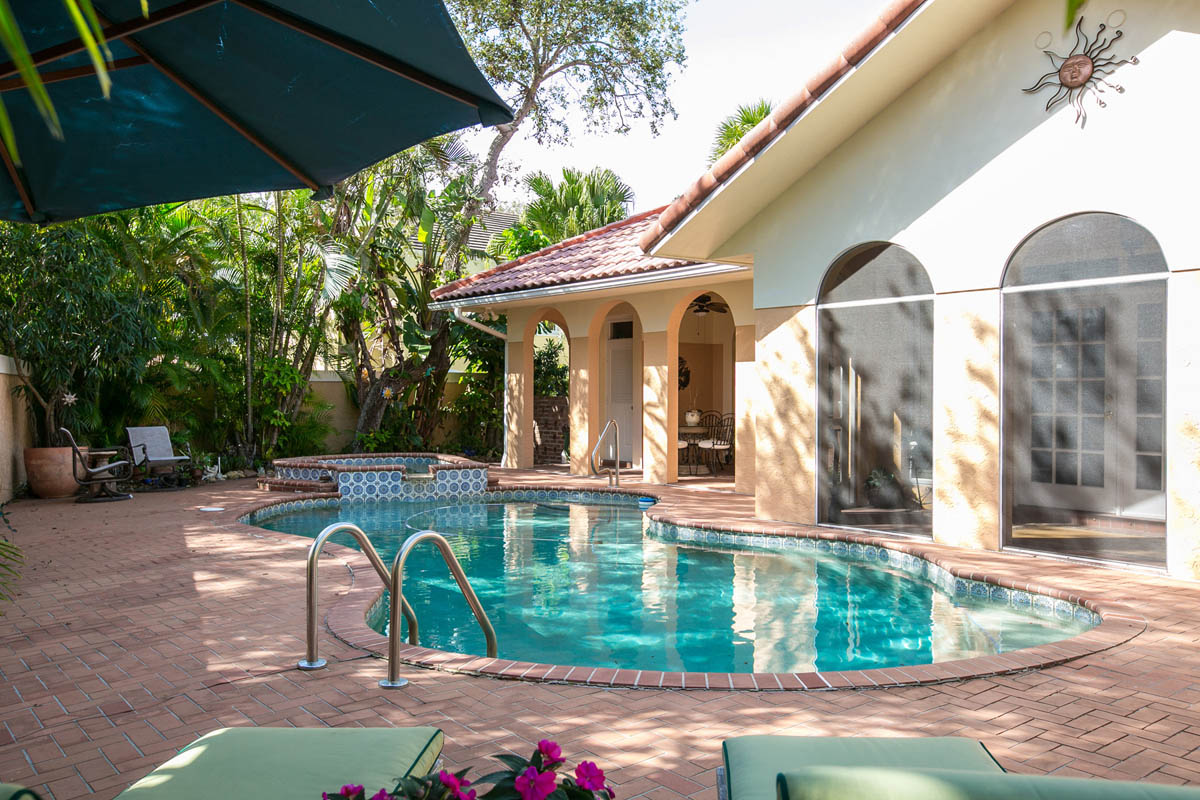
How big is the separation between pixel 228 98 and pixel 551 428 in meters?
15.4

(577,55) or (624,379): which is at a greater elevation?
(577,55)

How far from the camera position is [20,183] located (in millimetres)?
4148

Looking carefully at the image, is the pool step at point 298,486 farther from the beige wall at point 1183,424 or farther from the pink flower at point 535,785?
the pink flower at point 535,785

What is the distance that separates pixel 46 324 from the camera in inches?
505

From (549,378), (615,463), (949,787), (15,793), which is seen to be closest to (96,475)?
(615,463)

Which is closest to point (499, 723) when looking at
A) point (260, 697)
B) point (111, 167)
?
point (260, 697)

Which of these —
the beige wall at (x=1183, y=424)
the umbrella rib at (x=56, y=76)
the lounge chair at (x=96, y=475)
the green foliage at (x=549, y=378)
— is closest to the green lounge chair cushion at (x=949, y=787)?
the umbrella rib at (x=56, y=76)

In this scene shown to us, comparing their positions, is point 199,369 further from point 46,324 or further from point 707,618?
point 707,618

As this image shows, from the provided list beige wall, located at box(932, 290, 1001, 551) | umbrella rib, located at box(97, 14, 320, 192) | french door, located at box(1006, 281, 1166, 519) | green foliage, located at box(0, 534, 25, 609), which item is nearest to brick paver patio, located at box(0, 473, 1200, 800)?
green foliage, located at box(0, 534, 25, 609)

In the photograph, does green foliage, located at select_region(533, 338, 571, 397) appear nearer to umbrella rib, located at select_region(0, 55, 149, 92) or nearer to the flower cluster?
umbrella rib, located at select_region(0, 55, 149, 92)

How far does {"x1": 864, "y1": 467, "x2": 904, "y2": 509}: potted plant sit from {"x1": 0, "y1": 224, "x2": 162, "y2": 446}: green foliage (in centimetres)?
1099

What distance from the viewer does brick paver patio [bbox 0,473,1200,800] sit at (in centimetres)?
405

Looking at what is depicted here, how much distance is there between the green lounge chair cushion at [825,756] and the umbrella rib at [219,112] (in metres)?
3.39

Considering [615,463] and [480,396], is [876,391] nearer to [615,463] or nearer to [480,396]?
[615,463]
